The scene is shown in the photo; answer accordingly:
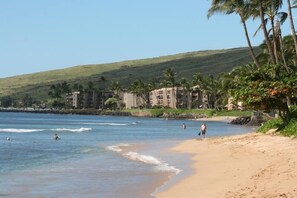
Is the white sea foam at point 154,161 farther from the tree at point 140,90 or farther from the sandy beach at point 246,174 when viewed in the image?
the tree at point 140,90

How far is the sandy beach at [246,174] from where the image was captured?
544 inches

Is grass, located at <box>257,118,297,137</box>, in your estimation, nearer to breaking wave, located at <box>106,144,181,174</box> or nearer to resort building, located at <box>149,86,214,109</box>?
breaking wave, located at <box>106,144,181,174</box>

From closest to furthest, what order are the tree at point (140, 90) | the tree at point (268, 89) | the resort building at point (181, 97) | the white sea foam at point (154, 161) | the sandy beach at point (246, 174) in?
the sandy beach at point (246, 174) < the white sea foam at point (154, 161) < the tree at point (268, 89) < the resort building at point (181, 97) < the tree at point (140, 90)

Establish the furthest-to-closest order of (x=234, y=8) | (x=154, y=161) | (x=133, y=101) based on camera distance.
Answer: (x=133, y=101) < (x=234, y=8) < (x=154, y=161)

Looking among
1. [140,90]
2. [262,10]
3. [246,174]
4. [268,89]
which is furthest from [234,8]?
[140,90]

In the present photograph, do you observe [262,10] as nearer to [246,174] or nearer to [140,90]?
[246,174]

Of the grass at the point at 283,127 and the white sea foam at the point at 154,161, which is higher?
the grass at the point at 283,127

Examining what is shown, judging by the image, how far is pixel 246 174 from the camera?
17078 millimetres

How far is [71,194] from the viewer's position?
53.0 ft

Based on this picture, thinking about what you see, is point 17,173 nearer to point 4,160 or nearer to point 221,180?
point 4,160

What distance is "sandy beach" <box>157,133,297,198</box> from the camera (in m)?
13.8

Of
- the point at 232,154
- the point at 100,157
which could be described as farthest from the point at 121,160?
the point at 232,154

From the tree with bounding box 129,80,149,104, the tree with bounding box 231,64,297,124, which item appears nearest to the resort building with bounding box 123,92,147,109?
the tree with bounding box 129,80,149,104

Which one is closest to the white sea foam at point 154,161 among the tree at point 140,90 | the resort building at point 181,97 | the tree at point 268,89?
the tree at point 268,89
